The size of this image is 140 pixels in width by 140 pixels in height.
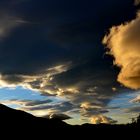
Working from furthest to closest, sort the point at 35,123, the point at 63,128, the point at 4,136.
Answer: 1. the point at 63,128
2. the point at 35,123
3. the point at 4,136

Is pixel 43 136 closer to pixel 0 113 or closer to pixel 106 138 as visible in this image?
pixel 0 113

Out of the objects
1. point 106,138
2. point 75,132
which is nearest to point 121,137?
point 106,138

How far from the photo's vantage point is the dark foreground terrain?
13929 cm

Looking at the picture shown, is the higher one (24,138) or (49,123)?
(49,123)

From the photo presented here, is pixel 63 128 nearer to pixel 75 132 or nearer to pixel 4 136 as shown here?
pixel 75 132

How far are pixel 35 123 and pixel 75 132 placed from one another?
2609 cm

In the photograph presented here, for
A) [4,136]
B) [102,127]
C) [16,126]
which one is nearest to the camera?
[4,136]

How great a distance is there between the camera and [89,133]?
177625 mm

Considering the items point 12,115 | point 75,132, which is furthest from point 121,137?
point 12,115

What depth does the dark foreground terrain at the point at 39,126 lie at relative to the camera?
139288mm

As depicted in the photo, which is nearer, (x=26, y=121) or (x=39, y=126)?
(x=26, y=121)

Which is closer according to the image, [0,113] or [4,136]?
[4,136]

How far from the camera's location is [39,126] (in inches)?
6166

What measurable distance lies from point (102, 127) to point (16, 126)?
215 ft
